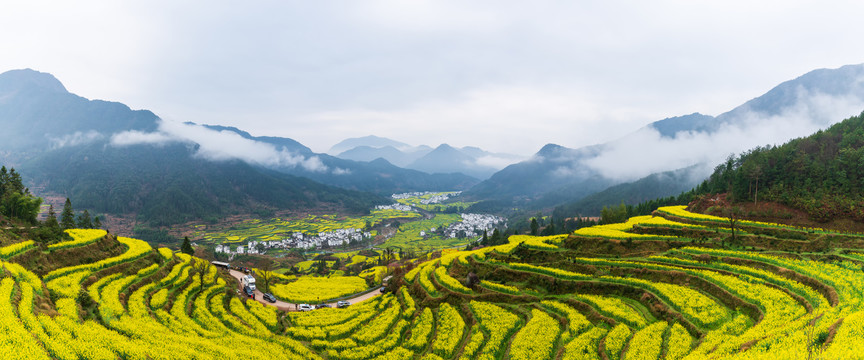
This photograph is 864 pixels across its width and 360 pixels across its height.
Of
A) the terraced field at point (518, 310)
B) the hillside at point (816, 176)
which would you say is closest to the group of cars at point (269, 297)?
the terraced field at point (518, 310)

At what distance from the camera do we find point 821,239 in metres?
37.6

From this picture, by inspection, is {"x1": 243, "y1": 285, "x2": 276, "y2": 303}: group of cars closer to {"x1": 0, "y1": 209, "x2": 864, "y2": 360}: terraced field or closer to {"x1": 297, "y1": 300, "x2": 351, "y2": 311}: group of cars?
{"x1": 0, "y1": 209, "x2": 864, "y2": 360}: terraced field

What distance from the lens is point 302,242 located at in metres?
162

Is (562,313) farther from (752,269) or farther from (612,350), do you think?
(752,269)

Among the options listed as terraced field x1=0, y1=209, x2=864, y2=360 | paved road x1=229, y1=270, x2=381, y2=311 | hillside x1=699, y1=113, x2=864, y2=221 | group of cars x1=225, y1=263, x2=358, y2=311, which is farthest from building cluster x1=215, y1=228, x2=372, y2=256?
hillside x1=699, y1=113, x2=864, y2=221

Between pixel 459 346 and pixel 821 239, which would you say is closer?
pixel 459 346

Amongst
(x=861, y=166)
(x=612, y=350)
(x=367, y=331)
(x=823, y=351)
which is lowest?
(x=367, y=331)

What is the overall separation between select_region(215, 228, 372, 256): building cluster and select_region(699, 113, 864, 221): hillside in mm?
138475

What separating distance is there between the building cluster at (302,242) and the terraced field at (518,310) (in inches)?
4214

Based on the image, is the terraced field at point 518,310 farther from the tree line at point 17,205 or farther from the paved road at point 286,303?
the tree line at point 17,205

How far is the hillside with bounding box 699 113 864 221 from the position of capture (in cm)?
4569

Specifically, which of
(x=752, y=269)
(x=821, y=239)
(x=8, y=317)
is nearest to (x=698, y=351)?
(x=752, y=269)

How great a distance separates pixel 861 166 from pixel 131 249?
316ft

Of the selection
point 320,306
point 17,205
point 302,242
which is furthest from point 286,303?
point 302,242
